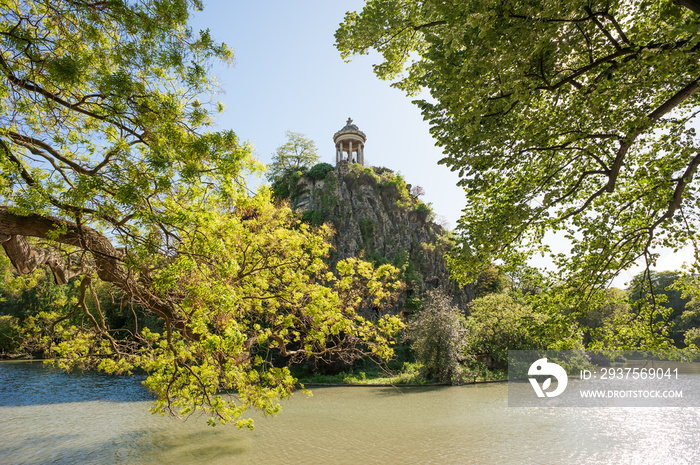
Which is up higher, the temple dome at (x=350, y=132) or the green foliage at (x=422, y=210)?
the temple dome at (x=350, y=132)

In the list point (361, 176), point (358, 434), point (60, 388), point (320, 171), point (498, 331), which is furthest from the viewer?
point (361, 176)

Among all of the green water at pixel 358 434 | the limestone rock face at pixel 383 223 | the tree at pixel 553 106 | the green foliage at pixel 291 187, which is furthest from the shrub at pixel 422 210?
the tree at pixel 553 106

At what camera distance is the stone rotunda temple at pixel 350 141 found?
35.1 meters

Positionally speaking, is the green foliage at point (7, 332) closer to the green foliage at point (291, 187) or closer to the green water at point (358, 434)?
the green water at point (358, 434)

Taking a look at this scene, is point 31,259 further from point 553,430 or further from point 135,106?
point 553,430

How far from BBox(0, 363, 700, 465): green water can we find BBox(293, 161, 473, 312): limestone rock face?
1385cm

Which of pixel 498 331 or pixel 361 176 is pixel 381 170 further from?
pixel 498 331

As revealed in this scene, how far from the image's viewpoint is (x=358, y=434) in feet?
36.2

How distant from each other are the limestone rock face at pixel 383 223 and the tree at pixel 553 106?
21789mm

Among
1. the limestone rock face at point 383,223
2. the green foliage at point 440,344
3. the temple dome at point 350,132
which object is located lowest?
the green foliage at point 440,344

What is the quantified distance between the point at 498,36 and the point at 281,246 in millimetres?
5387

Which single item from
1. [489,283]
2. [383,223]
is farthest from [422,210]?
[489,283]

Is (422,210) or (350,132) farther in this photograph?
(350,132)

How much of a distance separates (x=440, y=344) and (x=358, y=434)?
952cm
